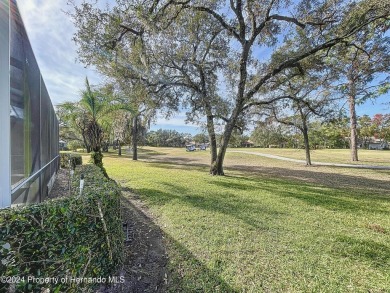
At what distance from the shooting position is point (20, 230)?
5.53ft

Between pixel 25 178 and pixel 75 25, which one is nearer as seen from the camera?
pixel 25 178

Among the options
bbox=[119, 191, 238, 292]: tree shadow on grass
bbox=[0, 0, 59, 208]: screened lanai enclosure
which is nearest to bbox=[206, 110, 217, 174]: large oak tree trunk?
bbox=[119, 191, 238, 292]: tree shadow on grass

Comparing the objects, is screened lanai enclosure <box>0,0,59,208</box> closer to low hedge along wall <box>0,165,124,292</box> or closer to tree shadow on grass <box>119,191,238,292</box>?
low hedge along wall <box>0,165,124,292</box>

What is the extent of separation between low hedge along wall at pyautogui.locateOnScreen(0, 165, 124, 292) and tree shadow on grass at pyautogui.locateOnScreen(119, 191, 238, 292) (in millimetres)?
375

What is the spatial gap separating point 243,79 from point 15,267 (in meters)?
9.44

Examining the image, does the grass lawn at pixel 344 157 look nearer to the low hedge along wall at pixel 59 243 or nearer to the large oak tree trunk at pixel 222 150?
the large oak tree trunk at pixel 222 150

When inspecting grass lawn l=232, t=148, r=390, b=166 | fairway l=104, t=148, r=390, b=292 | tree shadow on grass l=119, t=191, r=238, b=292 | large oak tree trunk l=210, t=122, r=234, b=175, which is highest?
large oak tree trunk l=210, t=122, r=234, b=175

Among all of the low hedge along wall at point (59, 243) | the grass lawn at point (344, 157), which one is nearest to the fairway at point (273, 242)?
the low hedge along wall at point (59, 243)

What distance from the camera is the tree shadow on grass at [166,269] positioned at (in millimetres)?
2395

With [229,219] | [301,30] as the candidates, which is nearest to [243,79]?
[301,30]

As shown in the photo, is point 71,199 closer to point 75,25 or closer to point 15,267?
point 15,267

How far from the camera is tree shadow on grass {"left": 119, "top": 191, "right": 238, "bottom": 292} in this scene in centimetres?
239

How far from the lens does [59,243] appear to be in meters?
1.91

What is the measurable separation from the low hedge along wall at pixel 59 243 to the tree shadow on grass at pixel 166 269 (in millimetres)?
375
